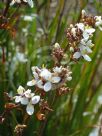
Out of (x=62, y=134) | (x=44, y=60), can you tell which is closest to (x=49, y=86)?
(x=44, y=60)

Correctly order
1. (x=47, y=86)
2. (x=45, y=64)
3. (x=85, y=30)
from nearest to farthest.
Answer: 1. (x=47, y=86)
2. (x=85, y=30)
3. (x=45, y=64)

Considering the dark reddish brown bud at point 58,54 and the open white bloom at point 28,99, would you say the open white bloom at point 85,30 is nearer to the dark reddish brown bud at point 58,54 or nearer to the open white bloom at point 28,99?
the dark reddish brown bud at point 58,54

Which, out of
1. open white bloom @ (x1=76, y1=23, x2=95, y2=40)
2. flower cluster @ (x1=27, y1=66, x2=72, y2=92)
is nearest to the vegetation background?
open white bloom @ (x1=76, y1=23, x2=95, y2=40)

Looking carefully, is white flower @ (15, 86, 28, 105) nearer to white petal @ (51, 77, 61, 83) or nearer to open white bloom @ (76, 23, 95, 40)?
white petal @ (51, 77, 61, 83)

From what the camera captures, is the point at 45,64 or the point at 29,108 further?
the point at 45,64

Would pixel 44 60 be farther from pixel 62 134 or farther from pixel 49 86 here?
pixel 49 86

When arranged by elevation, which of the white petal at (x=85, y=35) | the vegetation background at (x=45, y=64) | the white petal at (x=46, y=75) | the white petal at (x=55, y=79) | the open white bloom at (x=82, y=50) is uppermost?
the white petal at (x=85, y=35)

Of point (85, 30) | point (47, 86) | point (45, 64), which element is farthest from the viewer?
point (45, 64)

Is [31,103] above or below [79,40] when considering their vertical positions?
below

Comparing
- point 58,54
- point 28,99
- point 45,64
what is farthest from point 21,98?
point 45,64

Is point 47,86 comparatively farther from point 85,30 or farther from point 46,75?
point 85,30

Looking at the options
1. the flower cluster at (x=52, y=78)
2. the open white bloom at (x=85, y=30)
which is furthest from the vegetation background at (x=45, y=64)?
the flower cluster at (x=52, y=78)
